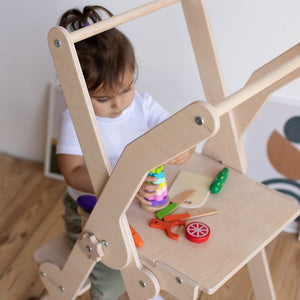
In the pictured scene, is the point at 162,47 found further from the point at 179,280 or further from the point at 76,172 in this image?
the point at 179,280

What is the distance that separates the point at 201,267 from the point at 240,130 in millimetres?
334

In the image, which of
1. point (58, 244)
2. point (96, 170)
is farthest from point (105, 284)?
point (96, 170)

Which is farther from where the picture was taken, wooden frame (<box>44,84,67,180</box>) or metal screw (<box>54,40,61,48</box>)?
wooden frame (<box>44,84,67,180</box>)

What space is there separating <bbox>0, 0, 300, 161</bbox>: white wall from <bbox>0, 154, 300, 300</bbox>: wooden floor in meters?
0.16

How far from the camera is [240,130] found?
100 cm

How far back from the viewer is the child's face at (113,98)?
969mm

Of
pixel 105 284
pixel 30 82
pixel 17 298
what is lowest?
pixel 17 298

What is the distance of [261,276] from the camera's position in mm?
1101

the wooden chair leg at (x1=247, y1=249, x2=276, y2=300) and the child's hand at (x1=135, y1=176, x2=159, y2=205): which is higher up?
the child's hand at (x1=135, y1=176, x2=159, y2=205)

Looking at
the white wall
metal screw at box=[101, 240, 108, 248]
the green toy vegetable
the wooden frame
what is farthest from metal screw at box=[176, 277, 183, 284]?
the wooden frame

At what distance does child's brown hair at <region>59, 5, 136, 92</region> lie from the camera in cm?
95

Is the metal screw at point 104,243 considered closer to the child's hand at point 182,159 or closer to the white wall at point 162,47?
the child's hand at point 182,159

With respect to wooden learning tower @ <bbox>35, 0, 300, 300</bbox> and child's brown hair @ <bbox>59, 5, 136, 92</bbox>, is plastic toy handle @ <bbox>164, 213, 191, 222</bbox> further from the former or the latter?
child's brown hair @ <bbox>59, 5, 136, 92</bbox>

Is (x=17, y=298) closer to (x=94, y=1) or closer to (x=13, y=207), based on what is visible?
(x=13, y=207)
